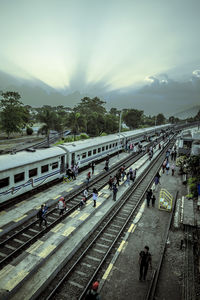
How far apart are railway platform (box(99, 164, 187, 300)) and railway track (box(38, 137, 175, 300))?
1.45ft

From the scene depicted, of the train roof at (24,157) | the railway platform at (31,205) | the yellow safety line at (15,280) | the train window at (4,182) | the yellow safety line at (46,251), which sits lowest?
the yellow safety line at (15,280)

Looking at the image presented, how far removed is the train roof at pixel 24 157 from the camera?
44.0 ft

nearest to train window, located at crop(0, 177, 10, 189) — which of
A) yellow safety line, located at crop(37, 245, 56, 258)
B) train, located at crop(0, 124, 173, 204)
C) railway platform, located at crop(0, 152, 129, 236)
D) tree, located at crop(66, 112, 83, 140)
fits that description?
train, located at crop(0, 124, 173, 204)

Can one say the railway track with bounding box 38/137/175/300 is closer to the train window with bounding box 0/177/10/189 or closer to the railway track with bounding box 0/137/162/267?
the railway track with bounding box 0/137/162/267

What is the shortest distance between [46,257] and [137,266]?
4.50m

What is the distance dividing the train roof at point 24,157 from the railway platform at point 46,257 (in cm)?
577

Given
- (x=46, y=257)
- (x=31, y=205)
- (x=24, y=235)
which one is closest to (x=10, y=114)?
(x=31, y=205)

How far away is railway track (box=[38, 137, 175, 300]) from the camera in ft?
24.2

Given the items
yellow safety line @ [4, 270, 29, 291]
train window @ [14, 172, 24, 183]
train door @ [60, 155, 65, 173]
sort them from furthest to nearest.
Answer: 1. train door @ [60, 155, 65, 173]
2. train window @ [14, 172, 24, 183]
3. yellow safety line @ [4, 270, 29, 291]

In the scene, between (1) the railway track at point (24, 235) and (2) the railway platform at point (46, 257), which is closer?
(2) the railway platform at point (46, 257)

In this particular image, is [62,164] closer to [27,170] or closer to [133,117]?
[27,170]

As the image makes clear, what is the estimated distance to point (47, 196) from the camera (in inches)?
619

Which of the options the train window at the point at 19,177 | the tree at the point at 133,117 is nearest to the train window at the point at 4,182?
the train window at the point at 19,177

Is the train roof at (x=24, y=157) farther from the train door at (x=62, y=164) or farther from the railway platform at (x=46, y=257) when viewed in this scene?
the railway platform at (x=46, y=257)
